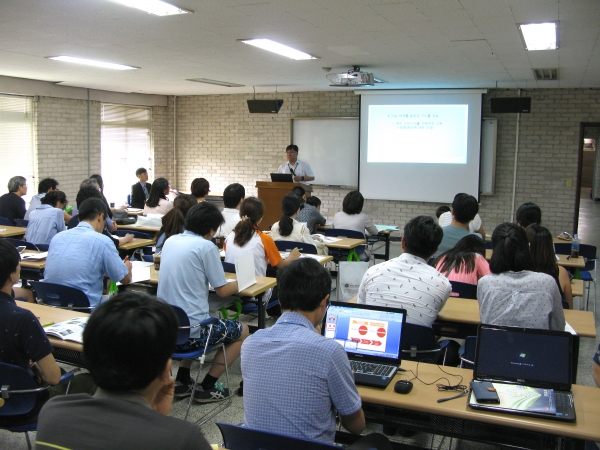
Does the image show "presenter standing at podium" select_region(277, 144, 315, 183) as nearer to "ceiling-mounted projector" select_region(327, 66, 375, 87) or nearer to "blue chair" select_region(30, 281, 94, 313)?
"ceiling-mounted projector" select_region(327, 66, 375, 87)

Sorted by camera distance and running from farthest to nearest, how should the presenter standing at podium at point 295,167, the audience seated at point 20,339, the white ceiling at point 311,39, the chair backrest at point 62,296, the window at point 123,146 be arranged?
the window at point 123,146
the presenter standing at podium at point 295,167
the white ceiling at point 311,39
the chair backrest at point 62,296
the audience seated at point 20,339

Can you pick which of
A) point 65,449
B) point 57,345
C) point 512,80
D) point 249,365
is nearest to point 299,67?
point 512,80

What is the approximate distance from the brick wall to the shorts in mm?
7461

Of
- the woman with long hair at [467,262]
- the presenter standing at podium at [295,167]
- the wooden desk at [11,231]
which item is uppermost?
the presenter standing at podium at [295,167]

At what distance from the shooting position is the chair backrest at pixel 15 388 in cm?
245

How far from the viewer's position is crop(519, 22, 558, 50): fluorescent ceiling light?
509cm

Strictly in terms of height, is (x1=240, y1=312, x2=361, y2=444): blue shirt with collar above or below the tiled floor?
above

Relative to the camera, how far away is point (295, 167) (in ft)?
33.4

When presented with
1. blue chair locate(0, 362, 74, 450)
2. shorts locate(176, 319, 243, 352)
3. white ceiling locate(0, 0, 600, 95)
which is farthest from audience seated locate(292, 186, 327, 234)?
blue chair locate(0, 362, 74, 450)

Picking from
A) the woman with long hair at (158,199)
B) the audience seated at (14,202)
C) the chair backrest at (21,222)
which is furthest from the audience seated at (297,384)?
the audience seated at (14,202)

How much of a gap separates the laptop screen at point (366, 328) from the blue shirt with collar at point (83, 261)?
1856 mm

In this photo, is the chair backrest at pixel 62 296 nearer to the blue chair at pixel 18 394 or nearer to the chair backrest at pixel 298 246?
the blue chair at pixel 18 394

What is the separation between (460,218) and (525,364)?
2.71 metres

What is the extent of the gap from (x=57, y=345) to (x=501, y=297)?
7.84ft
